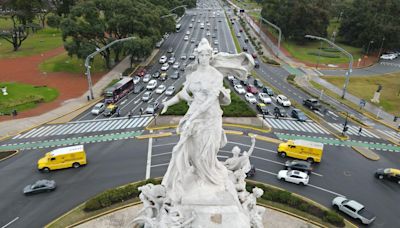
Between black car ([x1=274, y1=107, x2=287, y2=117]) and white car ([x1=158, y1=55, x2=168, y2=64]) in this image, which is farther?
white car ([x1=158, y1=55, x2=168, y2=64])

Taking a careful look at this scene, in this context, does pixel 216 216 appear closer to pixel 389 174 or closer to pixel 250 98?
pixel 389 174

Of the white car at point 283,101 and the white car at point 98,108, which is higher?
the white car at point 283,101

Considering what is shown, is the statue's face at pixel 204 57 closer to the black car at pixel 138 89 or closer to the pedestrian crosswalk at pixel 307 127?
the pedestrian crosswalk at pixel 307 127

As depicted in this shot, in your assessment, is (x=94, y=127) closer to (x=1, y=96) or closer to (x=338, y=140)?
(x=1, y=96)

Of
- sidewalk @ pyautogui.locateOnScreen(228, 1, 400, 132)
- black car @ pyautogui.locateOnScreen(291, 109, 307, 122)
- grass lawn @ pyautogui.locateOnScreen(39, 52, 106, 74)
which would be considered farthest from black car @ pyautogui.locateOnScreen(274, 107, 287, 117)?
grass lawn @ pyautogui.locateOnScreen(39, 52, 106, 74)

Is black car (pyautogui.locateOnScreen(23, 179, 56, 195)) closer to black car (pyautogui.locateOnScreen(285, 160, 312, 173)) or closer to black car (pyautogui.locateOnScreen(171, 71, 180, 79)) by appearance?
black car (pyautogui.locateOnScreen(285, 160, 312, 173))

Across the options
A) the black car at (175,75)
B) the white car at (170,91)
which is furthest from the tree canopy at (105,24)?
the white car at (170,91)
